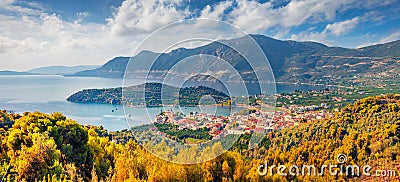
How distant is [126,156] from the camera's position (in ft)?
21.4

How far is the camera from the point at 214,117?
4.42m

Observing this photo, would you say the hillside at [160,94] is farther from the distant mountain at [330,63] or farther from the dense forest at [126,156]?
the distant mountain at [330,63]

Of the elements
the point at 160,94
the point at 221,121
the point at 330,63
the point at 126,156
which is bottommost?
the point at 126,156

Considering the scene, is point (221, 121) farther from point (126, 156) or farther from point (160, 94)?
point (126, 156)

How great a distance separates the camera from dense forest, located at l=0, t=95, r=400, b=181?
4965mm

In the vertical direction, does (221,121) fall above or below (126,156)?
above

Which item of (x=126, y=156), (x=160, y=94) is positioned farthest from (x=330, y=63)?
(x=160, y=94)

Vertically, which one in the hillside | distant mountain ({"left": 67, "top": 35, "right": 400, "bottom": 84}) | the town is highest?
distant mountain ({"left": 67, "top": 35, "right": 400, "bottom": 84})

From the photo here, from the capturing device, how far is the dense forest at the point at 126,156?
4.96m

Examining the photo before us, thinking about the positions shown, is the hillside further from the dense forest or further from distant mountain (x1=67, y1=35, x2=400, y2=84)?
distant mountain (x1=67, y1=35, x2=400, y2=84)

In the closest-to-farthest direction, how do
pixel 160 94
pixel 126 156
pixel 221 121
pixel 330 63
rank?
pixel 160 94
pixel 221 121
pixel 126 156
pixel 330 63

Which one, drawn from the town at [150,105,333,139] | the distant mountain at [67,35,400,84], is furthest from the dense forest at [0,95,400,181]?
the distant mountain at [67,35,400,84]

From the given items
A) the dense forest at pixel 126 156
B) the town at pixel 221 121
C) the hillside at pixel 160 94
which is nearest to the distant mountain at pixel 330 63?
the dense forest at pixel 126 156

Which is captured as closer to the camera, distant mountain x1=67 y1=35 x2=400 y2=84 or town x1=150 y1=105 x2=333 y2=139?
town x1=150 y1=105 x2=333 y2=139
